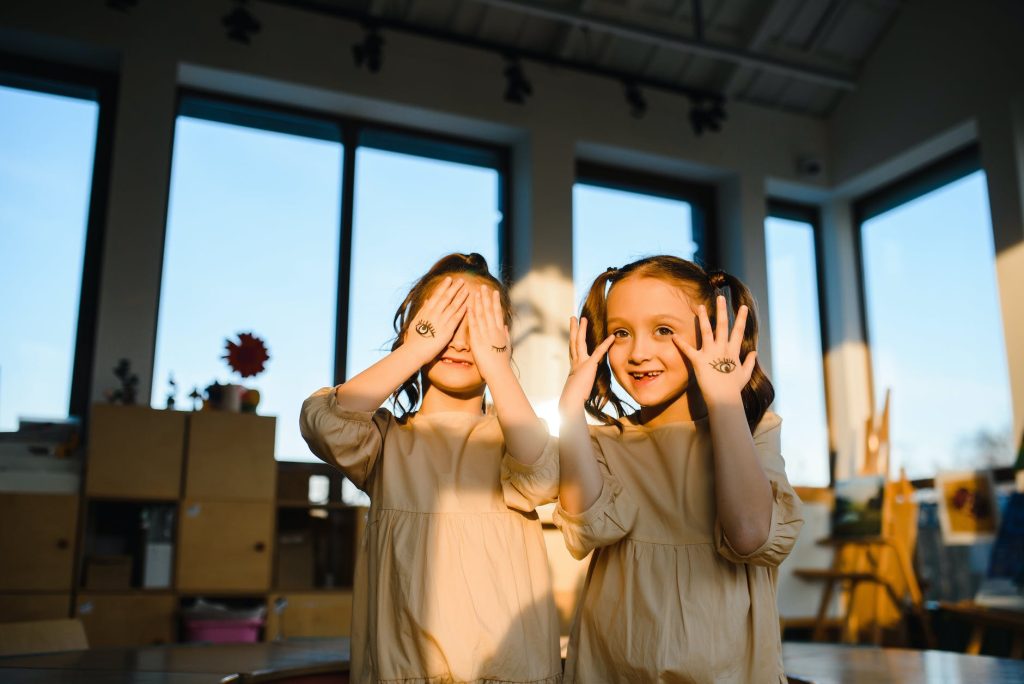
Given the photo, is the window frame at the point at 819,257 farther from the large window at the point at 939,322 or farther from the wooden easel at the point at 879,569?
the wooden easel at the point at 879,569

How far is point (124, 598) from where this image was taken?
386 centimetres

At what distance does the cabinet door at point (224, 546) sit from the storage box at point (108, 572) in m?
0.21

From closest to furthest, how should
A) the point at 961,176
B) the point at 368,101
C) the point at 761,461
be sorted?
the point at 761,461 < the point at 368,101 < the point at 961,176

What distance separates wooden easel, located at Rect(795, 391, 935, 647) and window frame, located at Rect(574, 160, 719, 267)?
1.66 m

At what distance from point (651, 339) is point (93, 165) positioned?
4336 mm

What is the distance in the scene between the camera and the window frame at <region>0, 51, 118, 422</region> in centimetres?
449

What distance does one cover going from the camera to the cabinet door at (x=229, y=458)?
408cm

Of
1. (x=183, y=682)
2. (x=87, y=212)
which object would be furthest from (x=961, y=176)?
(x=183, y=682)

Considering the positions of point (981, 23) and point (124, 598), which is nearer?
point (124, 598)

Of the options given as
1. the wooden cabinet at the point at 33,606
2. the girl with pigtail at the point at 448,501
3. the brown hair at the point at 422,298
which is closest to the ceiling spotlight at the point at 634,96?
the wooden cabinet at the point at 33,606

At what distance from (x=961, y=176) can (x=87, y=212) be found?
199 inches

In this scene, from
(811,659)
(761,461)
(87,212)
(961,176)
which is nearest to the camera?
(761,461)

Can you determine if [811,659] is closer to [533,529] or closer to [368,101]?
[533,529]

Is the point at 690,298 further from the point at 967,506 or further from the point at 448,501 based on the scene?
the point at 967,506
